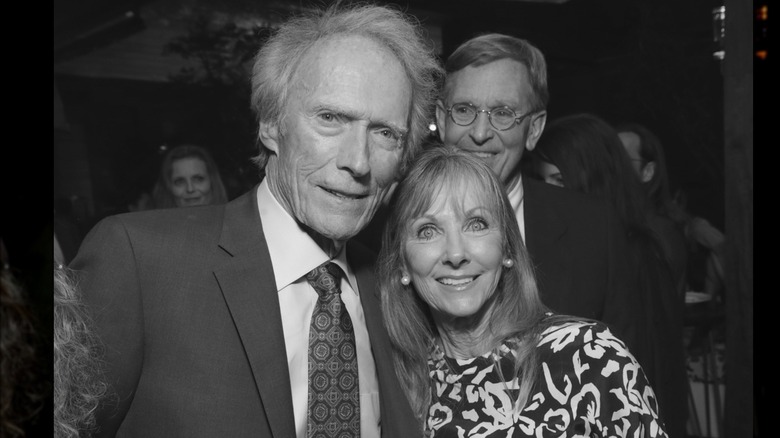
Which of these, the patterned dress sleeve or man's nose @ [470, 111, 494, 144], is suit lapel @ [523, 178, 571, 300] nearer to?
man's nose @ [470, 111, 494, 144]

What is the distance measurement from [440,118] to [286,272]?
0.85 m

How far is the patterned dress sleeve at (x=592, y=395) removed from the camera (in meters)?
2.49

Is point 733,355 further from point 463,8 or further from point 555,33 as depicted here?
point 463,8

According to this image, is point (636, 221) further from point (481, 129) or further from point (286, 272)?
point (286, 272)

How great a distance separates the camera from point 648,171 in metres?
3.24

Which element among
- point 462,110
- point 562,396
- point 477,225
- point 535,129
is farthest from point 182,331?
point 535,129

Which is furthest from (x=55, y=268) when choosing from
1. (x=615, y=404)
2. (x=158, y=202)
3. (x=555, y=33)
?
(x=555, y=33)

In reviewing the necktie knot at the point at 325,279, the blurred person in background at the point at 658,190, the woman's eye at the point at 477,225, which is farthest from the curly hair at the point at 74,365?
the blurred person in background at the point at 658,190

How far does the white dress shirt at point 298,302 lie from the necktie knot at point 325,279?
0.6 inches

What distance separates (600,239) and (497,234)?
0.62 meters

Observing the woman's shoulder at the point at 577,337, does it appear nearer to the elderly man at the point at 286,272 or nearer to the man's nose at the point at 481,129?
the elderly man at the point at 286,272

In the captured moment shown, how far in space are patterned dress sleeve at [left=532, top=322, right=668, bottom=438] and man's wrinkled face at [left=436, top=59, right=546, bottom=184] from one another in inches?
28.6

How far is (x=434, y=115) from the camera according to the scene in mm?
2836

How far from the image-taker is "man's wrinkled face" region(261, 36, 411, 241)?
239 cm
